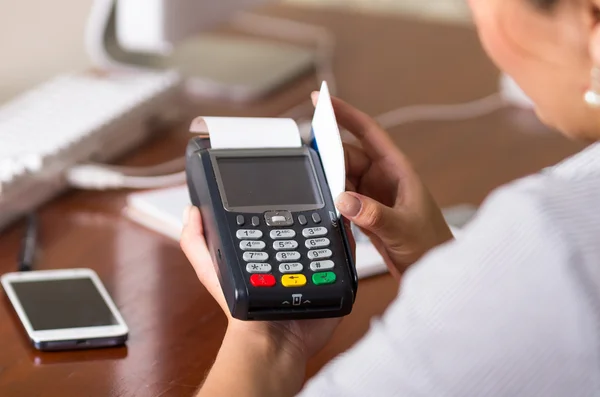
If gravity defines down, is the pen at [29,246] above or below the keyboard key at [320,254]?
below

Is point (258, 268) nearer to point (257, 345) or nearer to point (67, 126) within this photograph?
point (257, 345)

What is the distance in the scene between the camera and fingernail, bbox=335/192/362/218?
2.24 ft

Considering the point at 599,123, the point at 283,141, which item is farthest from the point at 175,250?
the point at 599,123

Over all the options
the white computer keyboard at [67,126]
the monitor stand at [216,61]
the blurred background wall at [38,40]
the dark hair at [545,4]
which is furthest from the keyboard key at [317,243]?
the blurred background wall at [38,40]

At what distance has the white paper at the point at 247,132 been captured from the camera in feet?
2.48

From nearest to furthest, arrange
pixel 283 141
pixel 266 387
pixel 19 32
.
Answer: pixel 266 387
pixel 283 141
pixel 19 32

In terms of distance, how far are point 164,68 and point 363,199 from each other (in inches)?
23.0

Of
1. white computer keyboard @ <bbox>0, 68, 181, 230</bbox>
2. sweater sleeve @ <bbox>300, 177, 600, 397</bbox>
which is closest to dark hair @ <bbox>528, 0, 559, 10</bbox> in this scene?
sweater sleeve @ <bbox>300, 177, 600, 397</bbox>

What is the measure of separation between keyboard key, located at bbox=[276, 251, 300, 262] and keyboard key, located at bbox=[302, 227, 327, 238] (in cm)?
2

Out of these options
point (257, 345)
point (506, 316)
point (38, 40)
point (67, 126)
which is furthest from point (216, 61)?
point (506, 316)

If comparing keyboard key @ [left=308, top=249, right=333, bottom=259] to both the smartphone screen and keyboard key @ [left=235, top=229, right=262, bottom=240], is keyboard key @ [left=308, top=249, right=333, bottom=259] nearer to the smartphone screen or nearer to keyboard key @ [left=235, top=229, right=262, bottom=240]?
keyboard key @ [left=235, top=229, right=262, bottom=240]

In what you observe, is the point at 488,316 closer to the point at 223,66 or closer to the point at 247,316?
the point at 247,316

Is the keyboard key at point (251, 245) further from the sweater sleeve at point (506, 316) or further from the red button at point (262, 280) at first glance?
the sweater sleeve at point (506, 316)

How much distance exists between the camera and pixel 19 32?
1202 mm
